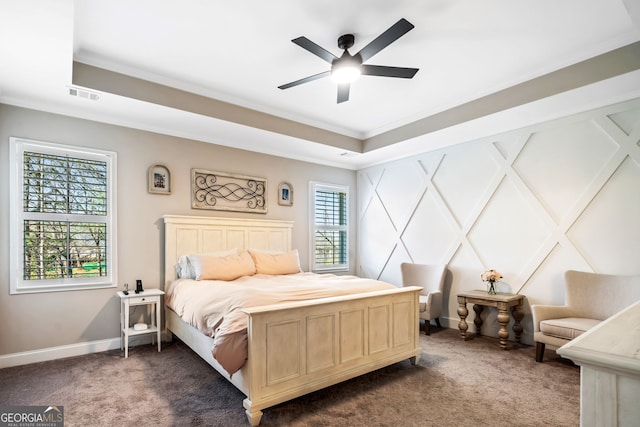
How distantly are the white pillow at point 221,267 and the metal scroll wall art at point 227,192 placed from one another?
816 mm

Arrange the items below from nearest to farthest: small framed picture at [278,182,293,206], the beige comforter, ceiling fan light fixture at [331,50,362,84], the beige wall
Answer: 1. the beige comforter
2. ceiling fan light fixture at [331,50,362,84]
3. the beige wall
4. small framed picture at [278,182,293,206]

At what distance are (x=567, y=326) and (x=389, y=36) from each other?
9.59 ft

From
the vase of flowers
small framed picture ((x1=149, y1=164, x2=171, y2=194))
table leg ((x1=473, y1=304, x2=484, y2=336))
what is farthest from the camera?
table leg ((x1=473, y1=304, x2=484, y2=336))

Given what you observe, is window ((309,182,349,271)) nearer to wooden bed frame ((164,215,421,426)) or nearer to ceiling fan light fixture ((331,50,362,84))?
wooden bed frame ((164,215,421,426))

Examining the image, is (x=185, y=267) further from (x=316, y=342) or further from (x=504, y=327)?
(x=504, y=327)

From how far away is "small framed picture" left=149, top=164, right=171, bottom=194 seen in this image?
4.09 meters

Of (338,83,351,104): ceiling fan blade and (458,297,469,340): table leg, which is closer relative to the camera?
→ (338,83,351,104): ceiling fan blade

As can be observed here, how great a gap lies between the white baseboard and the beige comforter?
0.72 meters

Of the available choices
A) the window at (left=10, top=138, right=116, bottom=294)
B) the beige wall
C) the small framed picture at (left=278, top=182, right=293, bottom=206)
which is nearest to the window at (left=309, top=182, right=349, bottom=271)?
the small framed picture at (left=278, top=182, right=293, bottom=206)

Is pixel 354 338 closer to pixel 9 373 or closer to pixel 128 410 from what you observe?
pixel 128 410

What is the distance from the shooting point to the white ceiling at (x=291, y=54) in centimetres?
245

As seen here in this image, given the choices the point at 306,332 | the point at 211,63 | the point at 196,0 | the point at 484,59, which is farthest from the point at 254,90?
the point at 306,332

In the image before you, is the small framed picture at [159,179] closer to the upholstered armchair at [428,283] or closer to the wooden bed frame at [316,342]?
the wooden bed frame at [316,342]

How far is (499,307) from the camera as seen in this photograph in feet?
12.2
